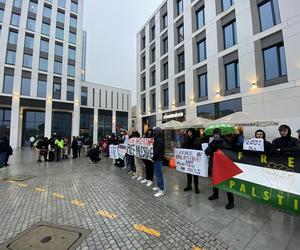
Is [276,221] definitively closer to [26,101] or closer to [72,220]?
[72,220]

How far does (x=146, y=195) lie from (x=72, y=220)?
223cm

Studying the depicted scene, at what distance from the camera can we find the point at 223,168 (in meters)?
4.62

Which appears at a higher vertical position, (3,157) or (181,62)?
(181,62)

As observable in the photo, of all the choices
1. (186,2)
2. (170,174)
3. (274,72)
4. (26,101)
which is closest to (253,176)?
(170,174)

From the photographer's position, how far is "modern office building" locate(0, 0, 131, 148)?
25172mm

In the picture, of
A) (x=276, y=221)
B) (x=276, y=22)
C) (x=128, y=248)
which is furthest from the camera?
(x=276, y=22)

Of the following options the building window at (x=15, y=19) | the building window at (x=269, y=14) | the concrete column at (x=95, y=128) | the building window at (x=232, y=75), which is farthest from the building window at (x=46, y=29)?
the building window at (x=269, y=14)

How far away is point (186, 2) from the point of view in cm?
1964

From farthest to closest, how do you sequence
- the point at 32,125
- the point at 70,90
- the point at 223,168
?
the point at 70,90 → the point at 32,125 → the point at 223,168

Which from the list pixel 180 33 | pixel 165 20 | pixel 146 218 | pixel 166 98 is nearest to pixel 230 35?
pixel 180 33

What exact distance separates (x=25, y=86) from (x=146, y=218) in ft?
96.5

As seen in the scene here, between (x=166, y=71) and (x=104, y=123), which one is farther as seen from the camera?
(x=104, y=123)

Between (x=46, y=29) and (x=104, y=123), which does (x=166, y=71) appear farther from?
(x=104, y=123)

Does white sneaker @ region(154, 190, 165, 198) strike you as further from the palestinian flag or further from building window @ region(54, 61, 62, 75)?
building window @ region(54, 61, 62, 75)
